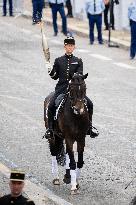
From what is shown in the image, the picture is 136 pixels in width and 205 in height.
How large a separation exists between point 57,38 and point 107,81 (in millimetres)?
8558

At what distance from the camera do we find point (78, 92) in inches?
576

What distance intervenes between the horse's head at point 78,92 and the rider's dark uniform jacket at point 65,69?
3.66ft

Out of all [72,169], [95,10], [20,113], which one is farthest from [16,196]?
[95,10]

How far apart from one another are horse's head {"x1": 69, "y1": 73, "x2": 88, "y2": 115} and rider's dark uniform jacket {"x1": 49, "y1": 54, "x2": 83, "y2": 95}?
1.12m

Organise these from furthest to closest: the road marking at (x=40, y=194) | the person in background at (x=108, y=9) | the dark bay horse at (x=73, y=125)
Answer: the person in background at (x=108, y=9) < the road marking at (x=40, y=194) < the dark bay horse at (x=73, y=125)

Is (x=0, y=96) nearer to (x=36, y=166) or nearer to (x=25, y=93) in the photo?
(x=25, y=93)

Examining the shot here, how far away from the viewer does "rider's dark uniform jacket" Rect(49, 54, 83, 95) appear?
15.9 m

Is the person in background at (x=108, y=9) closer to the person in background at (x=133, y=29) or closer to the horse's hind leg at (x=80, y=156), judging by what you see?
the person in background at (x=133, y=29)

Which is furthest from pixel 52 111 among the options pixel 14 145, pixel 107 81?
pixel 107 81

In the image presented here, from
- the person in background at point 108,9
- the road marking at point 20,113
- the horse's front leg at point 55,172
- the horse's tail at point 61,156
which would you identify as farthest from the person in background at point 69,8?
the horse's front leg at point 55,172

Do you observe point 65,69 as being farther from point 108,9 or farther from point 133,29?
point 108,9

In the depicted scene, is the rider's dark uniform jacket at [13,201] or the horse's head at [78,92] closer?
the rider's dark uniform jacket at [13,201]

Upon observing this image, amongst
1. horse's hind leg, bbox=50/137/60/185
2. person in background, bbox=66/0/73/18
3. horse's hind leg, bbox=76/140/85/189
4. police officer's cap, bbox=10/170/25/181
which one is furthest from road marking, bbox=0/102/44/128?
person in background, bbox=66/0/73/18

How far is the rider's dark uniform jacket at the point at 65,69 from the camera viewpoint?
626 inches
